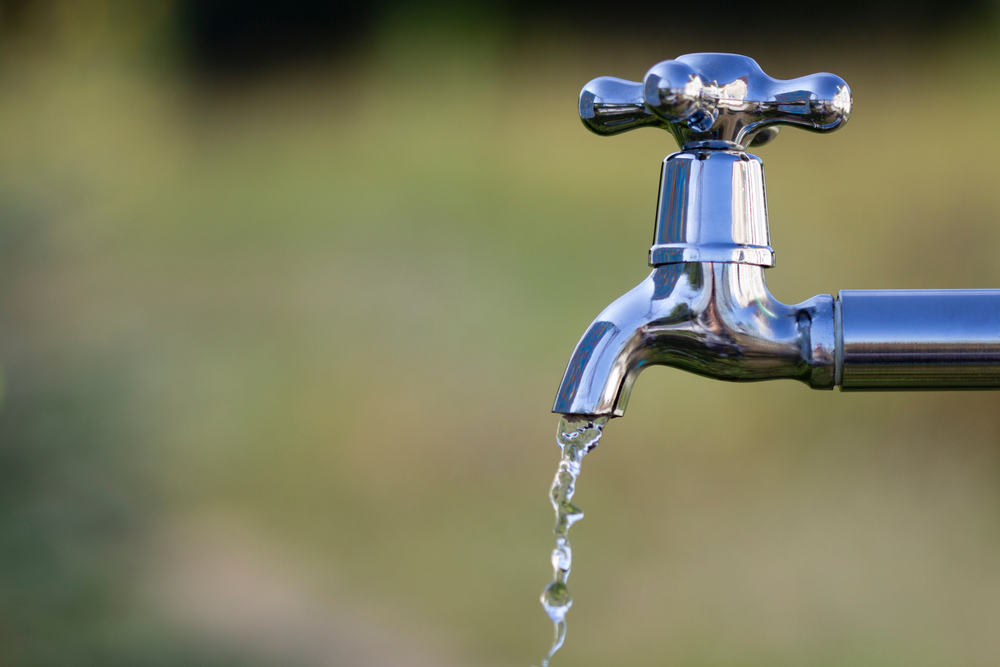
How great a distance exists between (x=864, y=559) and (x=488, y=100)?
96 centimetres

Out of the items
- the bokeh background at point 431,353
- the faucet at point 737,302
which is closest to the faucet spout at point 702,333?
the faucet at point 737,302

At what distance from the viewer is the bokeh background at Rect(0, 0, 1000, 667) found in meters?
1.30

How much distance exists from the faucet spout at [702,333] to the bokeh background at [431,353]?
1059mm

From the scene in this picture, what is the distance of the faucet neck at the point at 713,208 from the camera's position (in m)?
0.29

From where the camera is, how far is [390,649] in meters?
1.41

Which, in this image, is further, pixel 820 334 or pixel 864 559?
pixel 864 559

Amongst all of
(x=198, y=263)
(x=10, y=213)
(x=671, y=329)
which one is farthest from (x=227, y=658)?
(x=671, y=329)

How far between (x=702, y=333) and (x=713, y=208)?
45 mm

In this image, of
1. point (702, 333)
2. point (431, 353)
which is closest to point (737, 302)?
point (702, 333)

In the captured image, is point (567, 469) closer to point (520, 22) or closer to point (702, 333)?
point (702, 333)

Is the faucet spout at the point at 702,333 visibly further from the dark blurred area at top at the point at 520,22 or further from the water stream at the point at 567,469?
the dark blurred area at top at the point at 520,22

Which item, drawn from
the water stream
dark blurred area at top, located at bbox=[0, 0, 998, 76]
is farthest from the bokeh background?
the water stream

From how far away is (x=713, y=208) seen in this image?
291 millimetres

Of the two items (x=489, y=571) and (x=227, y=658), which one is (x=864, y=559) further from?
(x=227, y=658)
